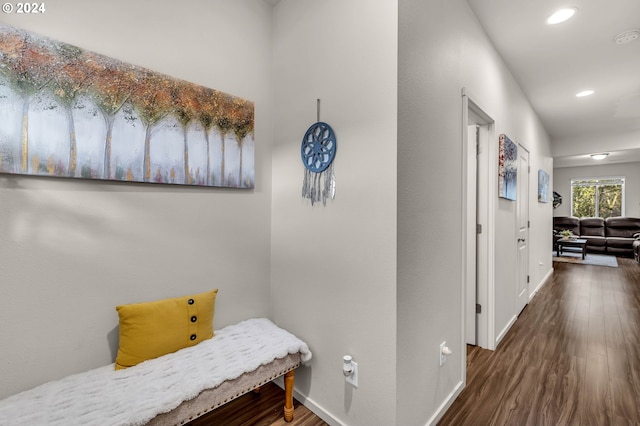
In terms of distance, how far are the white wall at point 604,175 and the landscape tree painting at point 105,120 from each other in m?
10.8

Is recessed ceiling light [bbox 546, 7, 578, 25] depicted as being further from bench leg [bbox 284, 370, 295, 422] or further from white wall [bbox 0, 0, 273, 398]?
bench leg [bbox 284, 370, 295, 422]

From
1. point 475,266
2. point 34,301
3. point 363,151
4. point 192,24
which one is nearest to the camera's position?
point 34,301

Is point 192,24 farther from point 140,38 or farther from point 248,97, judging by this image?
point 248,97

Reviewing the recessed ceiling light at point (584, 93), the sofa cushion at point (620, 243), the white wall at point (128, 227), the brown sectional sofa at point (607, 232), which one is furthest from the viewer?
the brown sectional sofa at point (607, 232)

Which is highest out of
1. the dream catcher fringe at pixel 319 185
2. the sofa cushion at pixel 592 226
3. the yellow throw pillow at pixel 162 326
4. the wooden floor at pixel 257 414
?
the dream catcher fringe at pixel 319 185

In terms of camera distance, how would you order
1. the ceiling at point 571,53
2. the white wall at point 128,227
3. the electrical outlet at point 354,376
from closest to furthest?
the white wall at point 128,227 < the electrical outlet at point 354,376 < the ceiling at point 571,53

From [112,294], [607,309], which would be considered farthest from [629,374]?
[112,294]

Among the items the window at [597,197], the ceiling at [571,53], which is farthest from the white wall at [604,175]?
the ceiling at [571,53]

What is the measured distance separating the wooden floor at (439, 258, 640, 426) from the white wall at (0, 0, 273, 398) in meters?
1.67

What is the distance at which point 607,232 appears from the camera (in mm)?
8055

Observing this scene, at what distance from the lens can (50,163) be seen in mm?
1276

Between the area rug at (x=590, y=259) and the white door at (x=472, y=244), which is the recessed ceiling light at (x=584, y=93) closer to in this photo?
the white door at (x=472, y=244)

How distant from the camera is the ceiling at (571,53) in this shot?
216 centimetres

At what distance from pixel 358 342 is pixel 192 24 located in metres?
2.05
